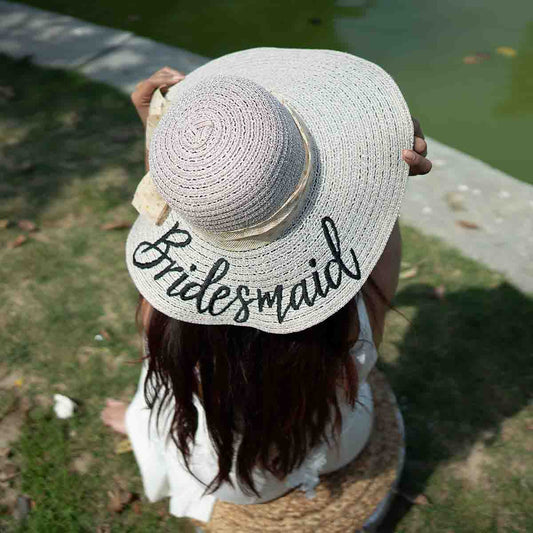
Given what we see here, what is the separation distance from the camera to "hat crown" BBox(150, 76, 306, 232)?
52.2 inches

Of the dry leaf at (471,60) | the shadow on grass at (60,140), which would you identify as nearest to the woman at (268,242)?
the shadow on grass at (60,140)

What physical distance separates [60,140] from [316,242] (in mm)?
3108

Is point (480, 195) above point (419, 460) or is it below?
above

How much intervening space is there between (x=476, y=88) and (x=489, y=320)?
2.18 meters

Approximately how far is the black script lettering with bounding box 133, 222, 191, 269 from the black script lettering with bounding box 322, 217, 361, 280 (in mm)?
318

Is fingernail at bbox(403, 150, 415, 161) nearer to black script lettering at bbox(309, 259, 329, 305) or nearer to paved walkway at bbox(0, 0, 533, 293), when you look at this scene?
black script lettering at bbox(309, 259, 329, 305)

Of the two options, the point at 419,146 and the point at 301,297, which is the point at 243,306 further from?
the point at 419,146

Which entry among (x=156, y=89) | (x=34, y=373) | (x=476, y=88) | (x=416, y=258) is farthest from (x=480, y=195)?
(x=34, y=373)

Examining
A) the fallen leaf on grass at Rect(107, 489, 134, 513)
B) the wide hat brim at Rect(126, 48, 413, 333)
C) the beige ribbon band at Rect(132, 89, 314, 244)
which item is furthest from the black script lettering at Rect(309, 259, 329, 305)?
the fallen leaf on grass at Rect(107, 489, 134, 513)

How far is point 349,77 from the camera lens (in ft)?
5.52

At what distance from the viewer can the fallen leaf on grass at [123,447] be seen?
108 inches

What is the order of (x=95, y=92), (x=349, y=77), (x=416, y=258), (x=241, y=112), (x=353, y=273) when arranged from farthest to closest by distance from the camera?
(x=95, y=92) < (x=416, y=258) < (x=349, y=77) < (x=353, y=273) < (x=241, y=112)

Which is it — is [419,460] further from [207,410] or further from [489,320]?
[207,410]

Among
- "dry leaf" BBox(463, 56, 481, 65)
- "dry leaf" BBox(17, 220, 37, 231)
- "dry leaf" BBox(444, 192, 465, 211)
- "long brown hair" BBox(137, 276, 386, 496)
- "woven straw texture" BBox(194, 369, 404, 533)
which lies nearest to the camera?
"long brown hair" BBox(137, 276, 386, 496)
